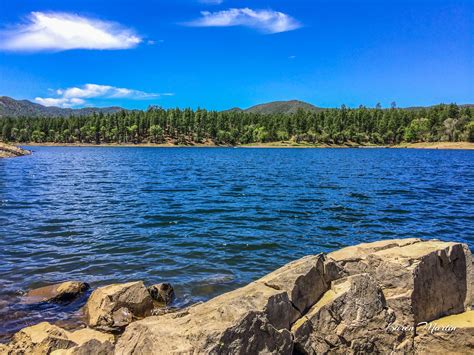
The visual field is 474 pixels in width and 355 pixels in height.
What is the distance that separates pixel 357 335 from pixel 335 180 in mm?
41258

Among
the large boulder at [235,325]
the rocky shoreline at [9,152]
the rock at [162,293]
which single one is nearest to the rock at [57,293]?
the rock at [162,293]

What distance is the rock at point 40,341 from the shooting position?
793 centimetres

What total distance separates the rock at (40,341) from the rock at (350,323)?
5.02m

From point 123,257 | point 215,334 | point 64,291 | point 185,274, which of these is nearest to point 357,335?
point 215,334

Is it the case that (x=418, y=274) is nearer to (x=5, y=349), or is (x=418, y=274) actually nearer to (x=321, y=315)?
(x=321, y=315)

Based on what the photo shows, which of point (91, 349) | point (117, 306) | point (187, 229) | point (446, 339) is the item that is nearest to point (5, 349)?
point (91, 349)

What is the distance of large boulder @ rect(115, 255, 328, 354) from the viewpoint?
20.6ft

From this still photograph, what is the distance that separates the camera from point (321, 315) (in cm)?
842

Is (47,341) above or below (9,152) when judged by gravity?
below

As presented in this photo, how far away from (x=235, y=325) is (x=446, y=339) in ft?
17.6

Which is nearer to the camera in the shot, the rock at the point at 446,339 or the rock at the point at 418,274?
the rock at the point at 446,339

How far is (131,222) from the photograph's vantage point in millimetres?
23547

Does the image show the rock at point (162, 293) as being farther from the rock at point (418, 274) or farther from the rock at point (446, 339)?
the rock at point (446, 339)

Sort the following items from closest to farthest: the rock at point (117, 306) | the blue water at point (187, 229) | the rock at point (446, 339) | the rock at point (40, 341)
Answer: the rock at point (40, 341) → the rock at point (446, 339) → the rock at point (117, 306) → the blue water at point (187, 229)
